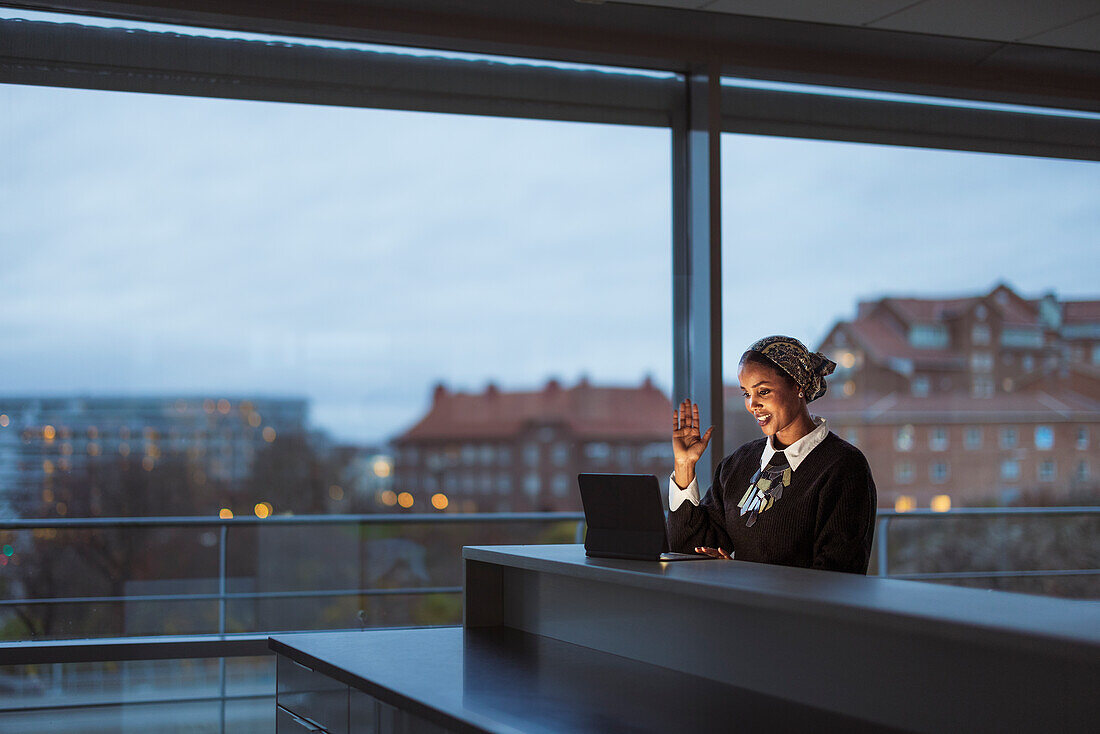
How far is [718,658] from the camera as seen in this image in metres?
2.06

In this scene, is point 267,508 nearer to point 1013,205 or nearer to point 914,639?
point 914,639

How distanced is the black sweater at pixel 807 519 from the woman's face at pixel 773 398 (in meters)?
0.10

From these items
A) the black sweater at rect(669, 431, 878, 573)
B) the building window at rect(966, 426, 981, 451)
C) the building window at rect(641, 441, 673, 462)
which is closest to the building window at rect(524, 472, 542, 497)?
the building window at rect(641, 441, 673, 462)

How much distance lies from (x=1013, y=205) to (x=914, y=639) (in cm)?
438

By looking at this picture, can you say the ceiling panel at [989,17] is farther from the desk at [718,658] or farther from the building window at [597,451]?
the desk at [718,658]

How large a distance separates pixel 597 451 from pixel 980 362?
2.12 m

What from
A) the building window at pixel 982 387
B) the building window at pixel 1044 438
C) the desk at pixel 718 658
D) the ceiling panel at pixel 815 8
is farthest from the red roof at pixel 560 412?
the desk at pixel 718 658

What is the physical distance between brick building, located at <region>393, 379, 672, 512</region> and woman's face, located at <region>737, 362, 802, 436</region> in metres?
2.29

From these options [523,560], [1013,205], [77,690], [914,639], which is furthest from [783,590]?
[1013,205]

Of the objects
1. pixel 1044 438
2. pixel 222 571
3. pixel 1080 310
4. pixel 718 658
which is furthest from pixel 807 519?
pixel 1080 310

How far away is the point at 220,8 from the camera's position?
4.01 m

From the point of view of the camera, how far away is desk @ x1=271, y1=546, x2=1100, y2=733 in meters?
1.49

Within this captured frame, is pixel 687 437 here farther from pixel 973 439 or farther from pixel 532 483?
pixel 973 439

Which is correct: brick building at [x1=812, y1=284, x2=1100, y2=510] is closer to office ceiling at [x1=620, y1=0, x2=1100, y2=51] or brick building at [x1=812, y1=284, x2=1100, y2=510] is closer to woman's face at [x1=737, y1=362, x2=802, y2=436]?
office ceiling at [x1=620, y1=0, x2=1100, y2=51]
